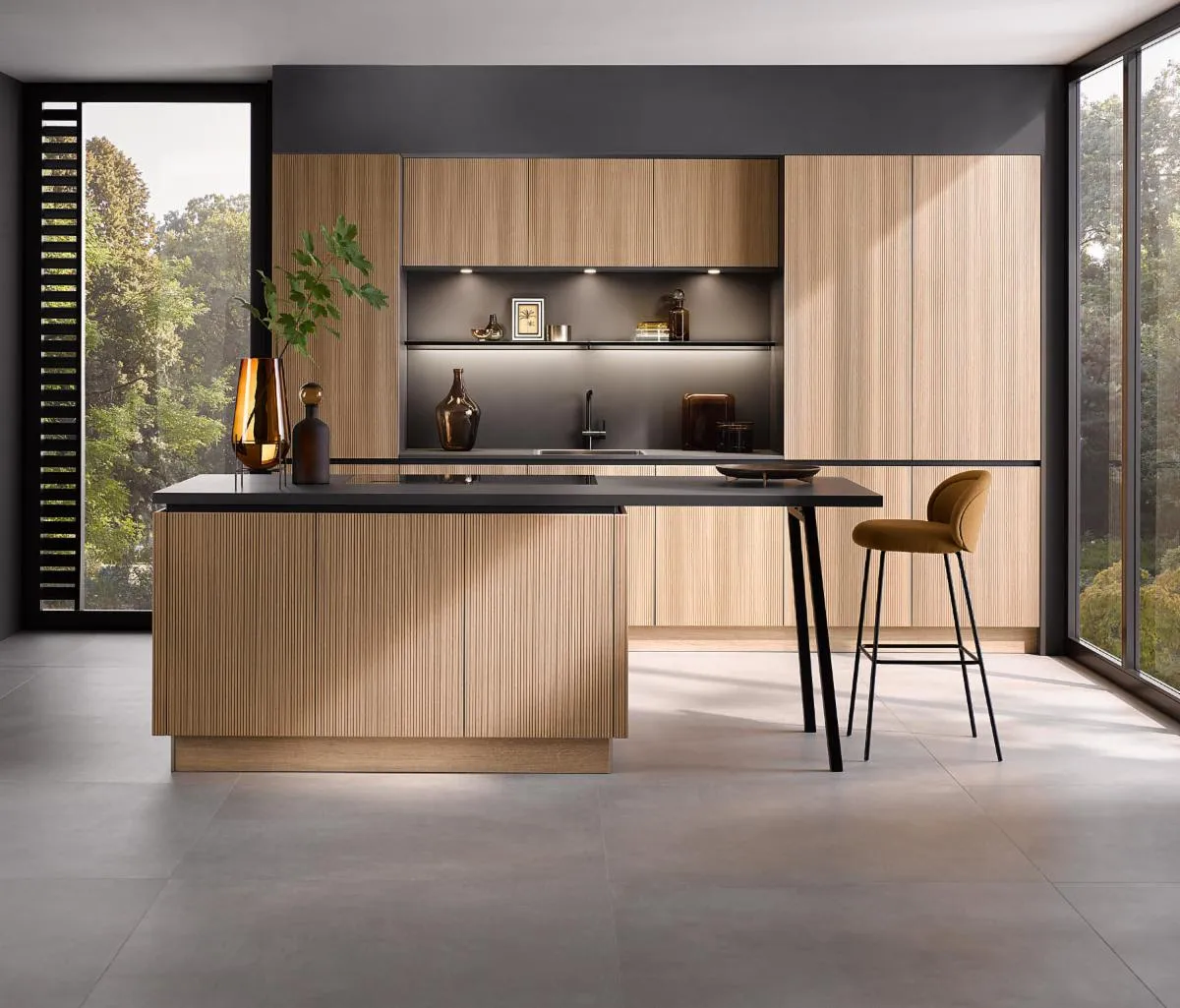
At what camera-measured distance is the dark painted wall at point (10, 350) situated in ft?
20.2

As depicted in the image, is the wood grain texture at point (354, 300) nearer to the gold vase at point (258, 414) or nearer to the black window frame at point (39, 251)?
the black window frame at point (39, 251)

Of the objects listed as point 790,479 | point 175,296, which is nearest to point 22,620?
point 175,296

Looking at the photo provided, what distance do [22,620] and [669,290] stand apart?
3731 millimetres

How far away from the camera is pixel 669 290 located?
6.68 metres

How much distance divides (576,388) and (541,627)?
9.67 ft

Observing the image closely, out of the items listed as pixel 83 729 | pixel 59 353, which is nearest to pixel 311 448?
pixel 83 729

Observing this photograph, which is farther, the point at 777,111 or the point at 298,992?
the point at 777,111

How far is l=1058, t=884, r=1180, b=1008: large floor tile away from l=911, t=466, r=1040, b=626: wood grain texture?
9.92ft

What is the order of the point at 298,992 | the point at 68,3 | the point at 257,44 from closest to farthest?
1. the point at 298,992
2. the point at 68,3
3. the point at 257,44

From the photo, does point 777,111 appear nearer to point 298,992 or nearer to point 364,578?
point 364,578

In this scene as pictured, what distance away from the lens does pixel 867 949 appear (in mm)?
2725

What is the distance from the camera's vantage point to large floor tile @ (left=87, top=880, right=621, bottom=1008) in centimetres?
249

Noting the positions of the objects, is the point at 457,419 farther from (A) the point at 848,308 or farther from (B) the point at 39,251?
(B) the point at 39,251

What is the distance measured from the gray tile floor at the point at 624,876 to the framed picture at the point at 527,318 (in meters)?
2.54
